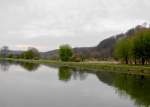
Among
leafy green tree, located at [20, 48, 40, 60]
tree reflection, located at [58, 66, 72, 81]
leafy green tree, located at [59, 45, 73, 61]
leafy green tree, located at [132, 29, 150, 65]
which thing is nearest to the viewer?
tree reflection, located at [58, 66, 72, 81]

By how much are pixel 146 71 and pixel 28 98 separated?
31680mm

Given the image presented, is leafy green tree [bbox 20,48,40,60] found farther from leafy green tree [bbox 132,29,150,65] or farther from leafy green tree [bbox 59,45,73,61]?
leafy green tree [bbox 132,29,150,65]

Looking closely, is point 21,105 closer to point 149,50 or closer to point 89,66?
point 149,50

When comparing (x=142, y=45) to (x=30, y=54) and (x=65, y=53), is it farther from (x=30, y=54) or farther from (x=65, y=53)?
(x=30, y=54)

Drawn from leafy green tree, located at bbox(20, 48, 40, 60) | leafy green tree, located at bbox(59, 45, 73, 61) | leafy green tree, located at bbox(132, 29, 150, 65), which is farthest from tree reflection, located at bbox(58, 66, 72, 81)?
leafy green tree, located at bbox(20, 48, 40, 60)

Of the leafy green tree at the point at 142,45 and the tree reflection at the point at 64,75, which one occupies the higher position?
the leafy green tree at the point at 142,45

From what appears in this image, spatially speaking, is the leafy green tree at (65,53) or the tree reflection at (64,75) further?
the leafy green tree at (65,53)

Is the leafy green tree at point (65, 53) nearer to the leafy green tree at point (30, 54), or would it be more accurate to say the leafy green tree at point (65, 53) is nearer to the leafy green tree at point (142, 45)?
the leafy green tree at point (30, 54)

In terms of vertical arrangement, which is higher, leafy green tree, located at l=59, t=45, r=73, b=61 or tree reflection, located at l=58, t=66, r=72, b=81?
leafy green tree, located at l=59, t=45, r=73, b=61

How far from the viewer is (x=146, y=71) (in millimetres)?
51312

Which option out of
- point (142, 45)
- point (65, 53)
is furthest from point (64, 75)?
point (65, 53)

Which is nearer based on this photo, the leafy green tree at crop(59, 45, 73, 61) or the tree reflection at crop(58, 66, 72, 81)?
the tree reflection at crop(58, 66, 72, 81)

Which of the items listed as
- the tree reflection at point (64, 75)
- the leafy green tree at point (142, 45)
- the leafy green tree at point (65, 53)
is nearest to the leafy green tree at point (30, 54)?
the leafy green tree at point (65, 53)

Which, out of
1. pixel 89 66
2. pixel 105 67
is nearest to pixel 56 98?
pixel 105 67
